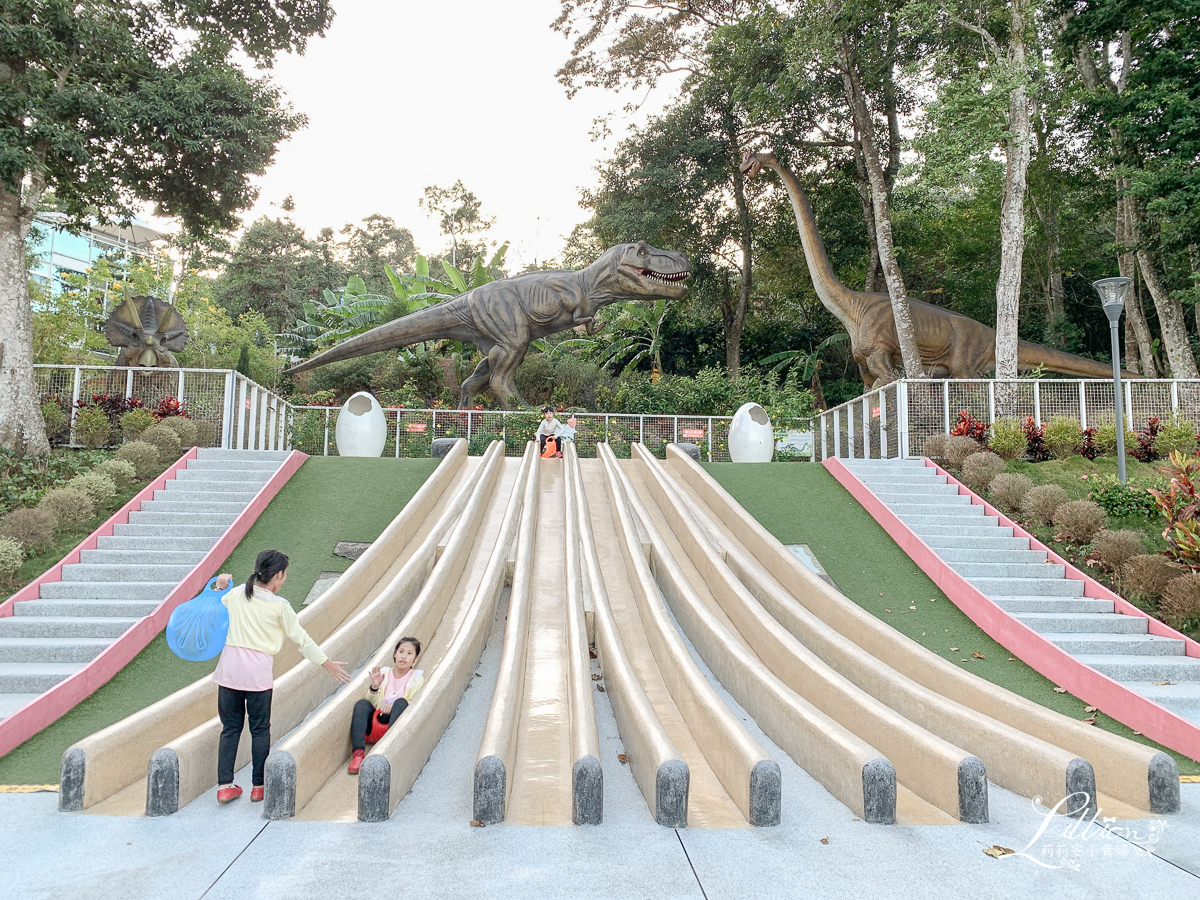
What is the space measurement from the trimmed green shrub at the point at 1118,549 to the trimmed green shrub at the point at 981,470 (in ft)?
8.88

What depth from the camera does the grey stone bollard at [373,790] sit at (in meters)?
4.12

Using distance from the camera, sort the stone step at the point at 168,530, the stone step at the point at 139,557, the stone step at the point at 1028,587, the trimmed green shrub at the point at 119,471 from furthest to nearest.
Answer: the trimmed green shrub at the point at 119,471, the stone step at the point at 168,530, the stone step at the point at 139,557, the stone step at the point at 1028,587

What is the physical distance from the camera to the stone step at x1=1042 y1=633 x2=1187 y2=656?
292 inches

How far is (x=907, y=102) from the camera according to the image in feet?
82.2

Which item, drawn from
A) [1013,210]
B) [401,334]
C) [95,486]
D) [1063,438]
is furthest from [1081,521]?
[401,334]

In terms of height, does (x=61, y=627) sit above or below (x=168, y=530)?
below

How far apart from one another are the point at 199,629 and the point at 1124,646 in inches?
300

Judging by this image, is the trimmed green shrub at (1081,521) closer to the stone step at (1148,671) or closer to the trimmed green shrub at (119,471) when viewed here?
the stone step at (1148,671)

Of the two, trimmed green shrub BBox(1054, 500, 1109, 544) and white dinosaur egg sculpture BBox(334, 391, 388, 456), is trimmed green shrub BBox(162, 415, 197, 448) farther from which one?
trimmed green shrub BBox(1054, 500, 1109, 544)

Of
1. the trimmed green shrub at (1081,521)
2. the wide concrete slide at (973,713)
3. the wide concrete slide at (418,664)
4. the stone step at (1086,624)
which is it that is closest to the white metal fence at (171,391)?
the wide concrete slide at (418,664)

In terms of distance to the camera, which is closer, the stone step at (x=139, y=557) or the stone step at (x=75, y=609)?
the stone step at (x=75, y=609)

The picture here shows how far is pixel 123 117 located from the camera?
1198 centimetres

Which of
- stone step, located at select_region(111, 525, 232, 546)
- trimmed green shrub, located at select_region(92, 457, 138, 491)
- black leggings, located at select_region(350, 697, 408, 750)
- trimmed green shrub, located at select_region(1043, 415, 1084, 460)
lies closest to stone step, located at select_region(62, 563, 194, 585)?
stone step, located at select_region(111, 525, 232, 546)

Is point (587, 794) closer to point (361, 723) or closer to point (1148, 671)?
point (361, 723)
